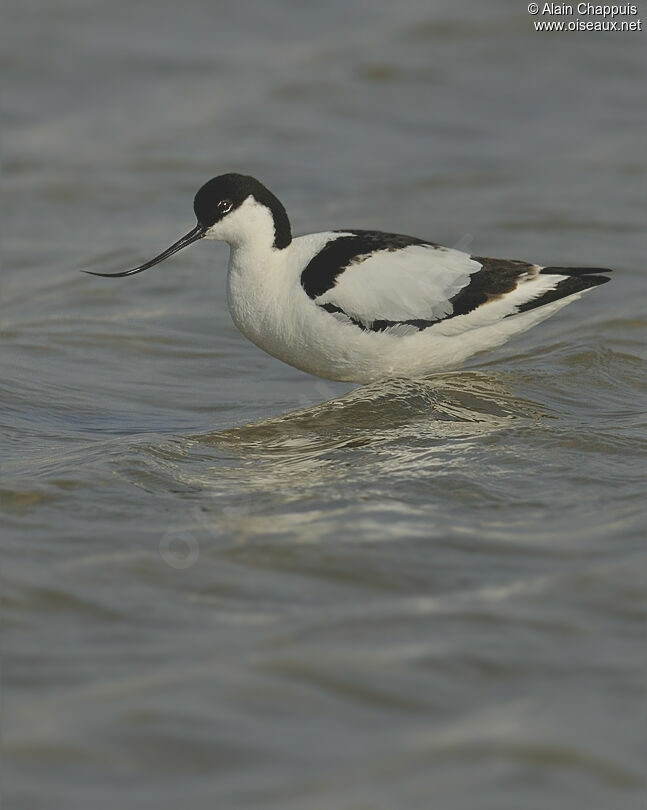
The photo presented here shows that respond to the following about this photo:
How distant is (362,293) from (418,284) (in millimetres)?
364

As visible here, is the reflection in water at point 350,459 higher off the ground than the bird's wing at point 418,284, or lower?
lower

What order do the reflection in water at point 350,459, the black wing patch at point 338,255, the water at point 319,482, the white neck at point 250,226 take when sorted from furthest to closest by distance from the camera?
the white neck at point 250,226
the black wing patch at point 338,255
the reflection in water at point 350,459
the water at point 319,482

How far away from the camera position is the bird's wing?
6844mm

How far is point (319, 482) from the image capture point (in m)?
5.84

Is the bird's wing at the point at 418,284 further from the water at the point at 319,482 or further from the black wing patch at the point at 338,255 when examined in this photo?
the water at the point at 319,482

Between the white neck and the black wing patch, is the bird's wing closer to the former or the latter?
the black wing patch

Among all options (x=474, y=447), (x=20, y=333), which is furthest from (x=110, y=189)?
(x=474, y=447)

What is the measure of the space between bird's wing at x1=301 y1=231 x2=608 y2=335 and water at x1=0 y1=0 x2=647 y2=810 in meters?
0.43

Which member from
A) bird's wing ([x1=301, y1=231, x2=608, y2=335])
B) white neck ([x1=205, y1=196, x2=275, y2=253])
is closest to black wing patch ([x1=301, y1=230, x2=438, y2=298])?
bird's wing ([x1=301, y1=231, x2=608, y2=335])

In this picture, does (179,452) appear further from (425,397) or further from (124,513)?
(425,397)

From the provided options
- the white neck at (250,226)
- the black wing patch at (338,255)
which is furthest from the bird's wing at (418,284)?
the white neck at (250,226)

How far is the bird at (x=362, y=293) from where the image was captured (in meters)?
6.85

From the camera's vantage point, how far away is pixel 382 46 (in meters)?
14.0

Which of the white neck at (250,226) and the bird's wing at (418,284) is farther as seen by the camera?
the white neck at (250,226)
